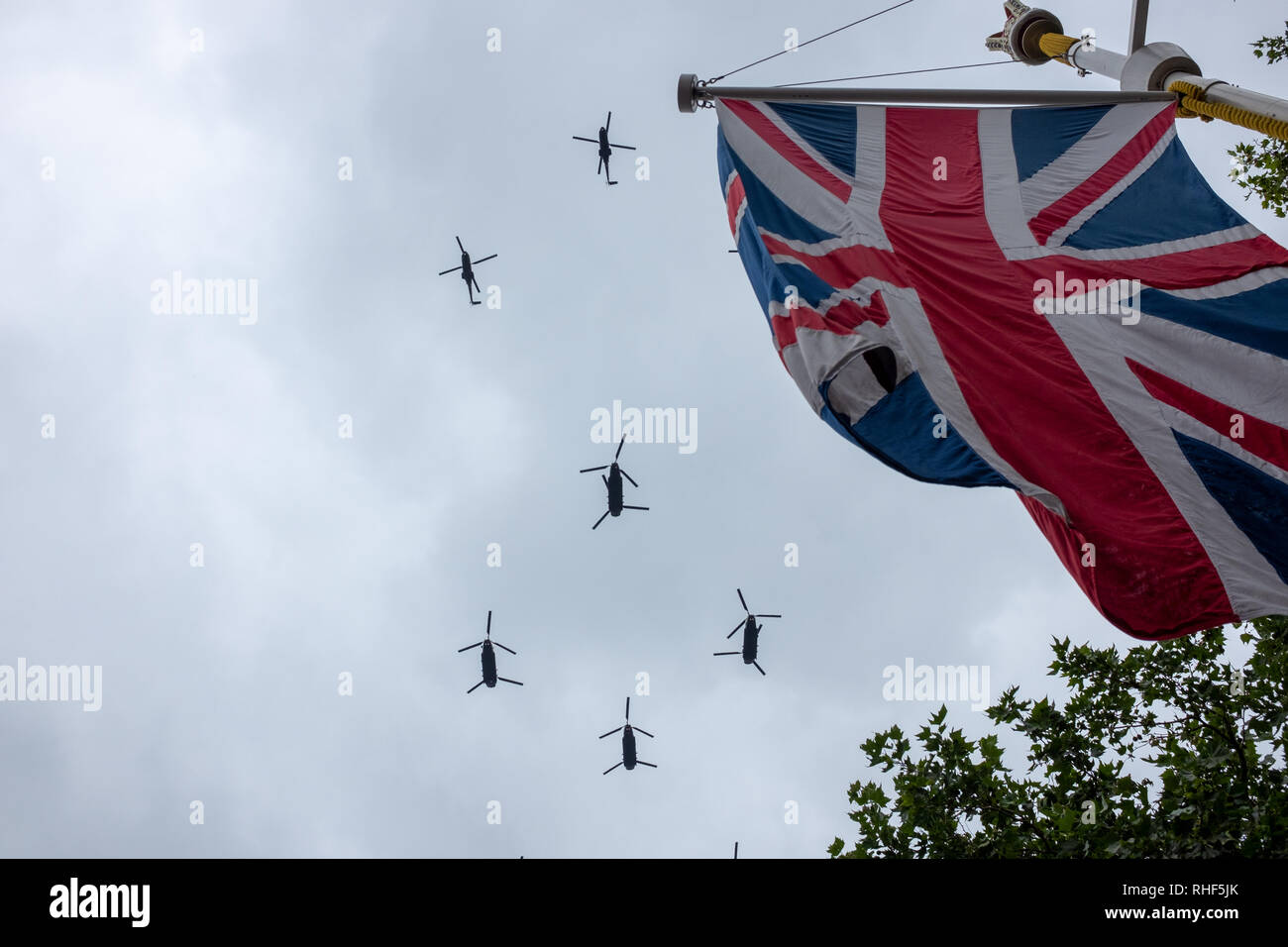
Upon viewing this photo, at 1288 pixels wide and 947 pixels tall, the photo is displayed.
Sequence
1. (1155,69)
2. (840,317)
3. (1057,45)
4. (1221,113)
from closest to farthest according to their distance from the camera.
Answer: (840,317) < (1221,113) < (1155,69) < (1057,45)

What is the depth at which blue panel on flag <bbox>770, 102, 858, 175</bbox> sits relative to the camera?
7.05 metres

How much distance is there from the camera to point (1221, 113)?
6965 millimetres

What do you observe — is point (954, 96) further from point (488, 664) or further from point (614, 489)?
point (488, 664)

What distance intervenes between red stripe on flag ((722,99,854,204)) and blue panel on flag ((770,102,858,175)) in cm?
12

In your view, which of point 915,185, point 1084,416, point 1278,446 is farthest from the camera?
point 915,185

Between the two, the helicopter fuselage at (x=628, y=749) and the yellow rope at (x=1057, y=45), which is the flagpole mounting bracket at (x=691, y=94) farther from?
the helicopter fuselage at (x=628, y=749)

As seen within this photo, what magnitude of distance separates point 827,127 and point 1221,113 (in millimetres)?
2820

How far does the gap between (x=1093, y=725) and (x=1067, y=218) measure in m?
6.94

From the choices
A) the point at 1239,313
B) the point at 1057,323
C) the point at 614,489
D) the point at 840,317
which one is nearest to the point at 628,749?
the point at 614,489

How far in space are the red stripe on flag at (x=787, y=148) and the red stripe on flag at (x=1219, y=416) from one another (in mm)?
2350

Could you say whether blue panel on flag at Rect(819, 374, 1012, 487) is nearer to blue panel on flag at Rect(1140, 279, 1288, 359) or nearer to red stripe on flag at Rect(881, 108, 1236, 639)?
red stripe on flag at Rect(881, 108, 1236, 639)
